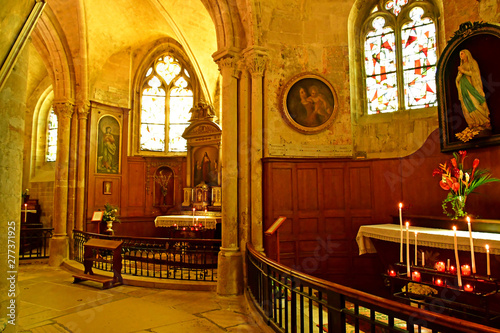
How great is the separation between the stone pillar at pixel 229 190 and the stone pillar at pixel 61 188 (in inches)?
238

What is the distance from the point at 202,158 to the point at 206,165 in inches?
11.2

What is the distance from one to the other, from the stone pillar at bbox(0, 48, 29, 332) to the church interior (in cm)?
1

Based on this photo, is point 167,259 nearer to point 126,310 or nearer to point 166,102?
point 126,310

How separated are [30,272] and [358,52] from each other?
963cm

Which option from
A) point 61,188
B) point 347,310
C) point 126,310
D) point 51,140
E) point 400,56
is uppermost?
point 400,56

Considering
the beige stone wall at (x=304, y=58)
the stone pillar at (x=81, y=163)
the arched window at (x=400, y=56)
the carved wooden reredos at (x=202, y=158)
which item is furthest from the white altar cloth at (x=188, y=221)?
the arched window at (x=400, y=56)

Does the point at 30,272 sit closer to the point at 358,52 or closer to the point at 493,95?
the point at 358,52

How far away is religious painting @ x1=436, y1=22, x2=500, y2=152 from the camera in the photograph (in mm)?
6016

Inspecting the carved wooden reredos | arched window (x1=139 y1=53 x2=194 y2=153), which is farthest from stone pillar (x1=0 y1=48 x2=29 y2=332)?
arched window (x1=139 y1=53 x2=194 y2=153)

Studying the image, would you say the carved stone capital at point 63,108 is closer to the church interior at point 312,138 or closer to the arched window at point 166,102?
the church interior at point 312,138

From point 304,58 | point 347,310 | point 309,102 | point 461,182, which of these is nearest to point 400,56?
point 304,58

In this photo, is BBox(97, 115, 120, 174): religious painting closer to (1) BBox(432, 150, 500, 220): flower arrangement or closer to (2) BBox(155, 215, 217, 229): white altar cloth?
(2) BBox(155, 215, 217, 229): white altar cloth

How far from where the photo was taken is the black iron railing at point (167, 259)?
7633 millimetres

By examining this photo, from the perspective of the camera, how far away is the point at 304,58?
8023 millimetres
